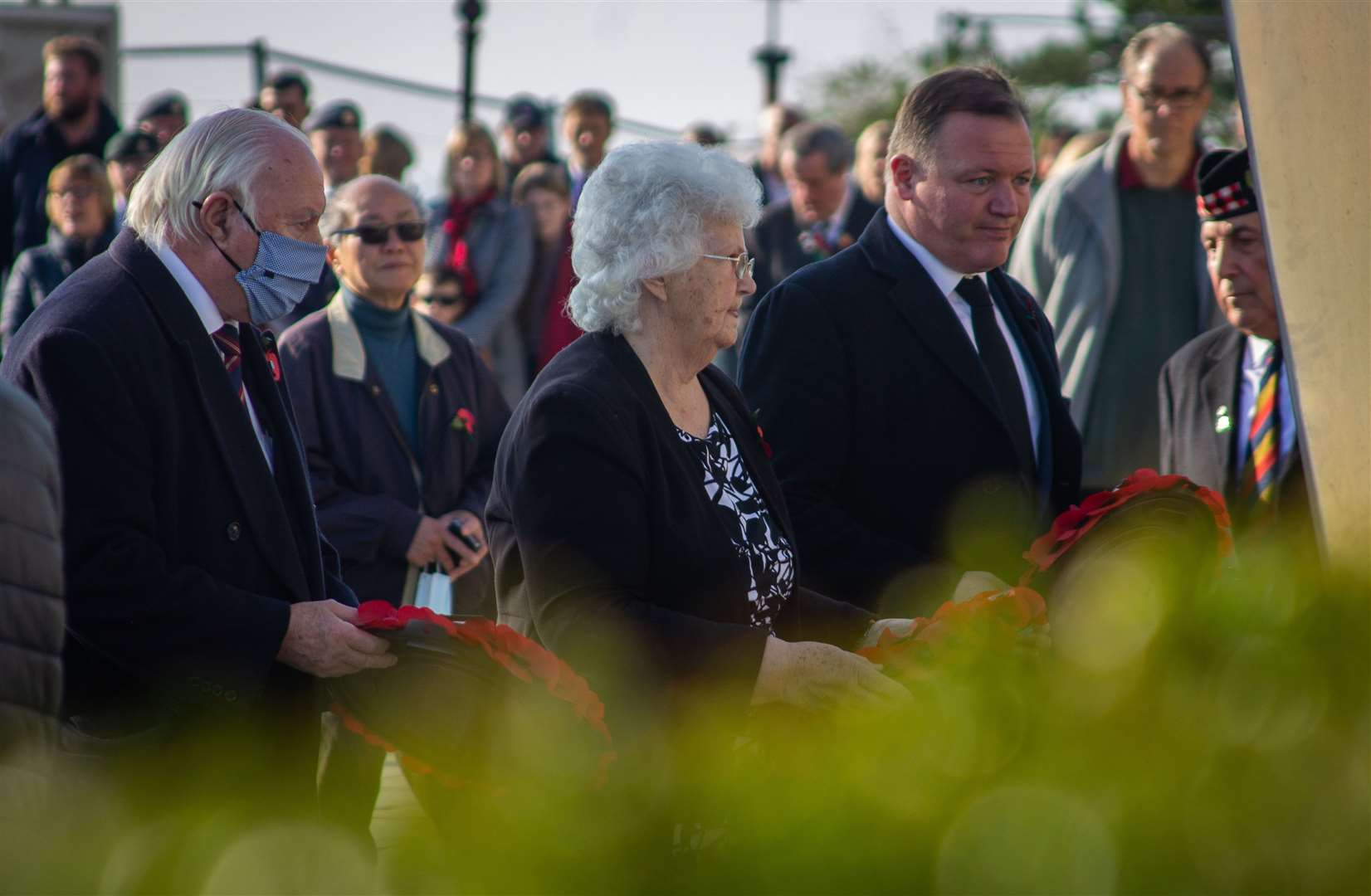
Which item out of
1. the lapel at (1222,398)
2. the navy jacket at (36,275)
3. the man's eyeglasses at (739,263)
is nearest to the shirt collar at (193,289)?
the man's eyeglasses at (739,263)

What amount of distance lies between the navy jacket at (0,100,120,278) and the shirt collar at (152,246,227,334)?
5.94 m

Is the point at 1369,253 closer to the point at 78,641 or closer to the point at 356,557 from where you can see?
the point at 78,641

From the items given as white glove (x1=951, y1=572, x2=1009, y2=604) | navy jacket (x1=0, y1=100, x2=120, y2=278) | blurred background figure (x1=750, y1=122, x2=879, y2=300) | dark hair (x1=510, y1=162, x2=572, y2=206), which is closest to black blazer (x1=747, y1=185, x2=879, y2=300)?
blurred background figure (x1=750, y1=122, x2=879, y2=300)

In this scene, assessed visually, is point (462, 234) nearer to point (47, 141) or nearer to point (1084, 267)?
point (47, 141)

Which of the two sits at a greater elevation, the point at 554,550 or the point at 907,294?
the point at 907,294

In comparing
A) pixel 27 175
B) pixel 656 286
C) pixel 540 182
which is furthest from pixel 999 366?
pixel 27 175

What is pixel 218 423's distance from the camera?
9.07 ft

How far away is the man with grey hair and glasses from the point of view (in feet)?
19.0

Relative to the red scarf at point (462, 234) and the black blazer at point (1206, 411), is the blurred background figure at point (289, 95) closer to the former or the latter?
the red scarf at point (462, 234)

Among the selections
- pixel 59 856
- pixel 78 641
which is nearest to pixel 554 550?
pixel 78 641

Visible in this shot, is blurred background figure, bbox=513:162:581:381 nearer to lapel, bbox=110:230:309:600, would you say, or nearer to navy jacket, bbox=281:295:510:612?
navy jacket, bbox=281:295:510:612

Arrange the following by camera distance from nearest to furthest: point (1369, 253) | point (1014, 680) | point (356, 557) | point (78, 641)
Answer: point (1014, 680)
point (1369, 253)
point (78, 641)
point (356, 557)

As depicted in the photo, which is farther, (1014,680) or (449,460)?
(449,460)

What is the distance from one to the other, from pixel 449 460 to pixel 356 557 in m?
0.46
